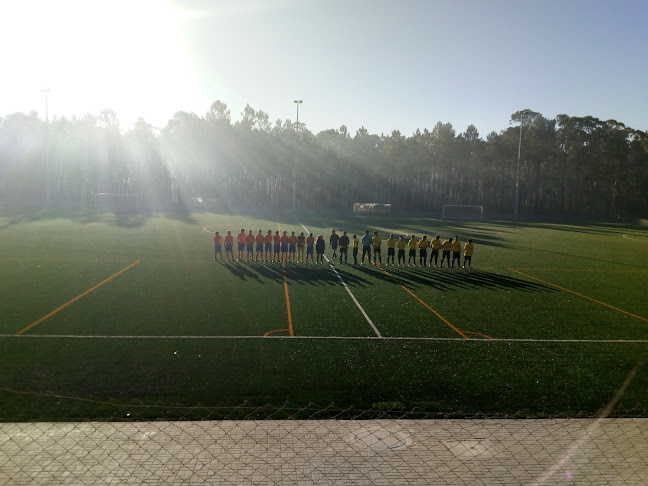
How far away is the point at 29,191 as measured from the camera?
245 ft

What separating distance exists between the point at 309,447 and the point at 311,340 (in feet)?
16.0

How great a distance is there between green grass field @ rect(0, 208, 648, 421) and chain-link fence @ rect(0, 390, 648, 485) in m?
0.17

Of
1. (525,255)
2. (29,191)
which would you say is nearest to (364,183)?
(29,191)

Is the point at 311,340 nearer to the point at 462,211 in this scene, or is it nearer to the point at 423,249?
the point at 423,249

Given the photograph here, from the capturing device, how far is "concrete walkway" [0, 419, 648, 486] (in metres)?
5.50

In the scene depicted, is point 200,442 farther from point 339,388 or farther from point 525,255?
Result: point 525,255

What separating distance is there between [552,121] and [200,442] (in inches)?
3642

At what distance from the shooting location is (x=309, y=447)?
6.16m

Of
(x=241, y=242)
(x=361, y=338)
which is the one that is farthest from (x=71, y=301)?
(x=241, y=242)

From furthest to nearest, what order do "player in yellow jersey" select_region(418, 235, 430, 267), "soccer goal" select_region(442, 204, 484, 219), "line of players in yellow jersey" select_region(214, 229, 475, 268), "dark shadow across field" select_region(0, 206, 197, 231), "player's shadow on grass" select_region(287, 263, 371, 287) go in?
1. "soccer goal" select_region(442, 204, 484, 219)
2. "dark shadow across field" select_region(0, 206, 197, 231)
3. "line of players in yellow jersey" select_region(214, 229, 475, 268)
4. "player in yellow jersey" select_region(418, 235, 430, 267)
5. "player's shadow on grass" select_region(287, 263, 371, 287)

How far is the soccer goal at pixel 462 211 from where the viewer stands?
66.3 m

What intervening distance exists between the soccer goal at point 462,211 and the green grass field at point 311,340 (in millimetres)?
45482

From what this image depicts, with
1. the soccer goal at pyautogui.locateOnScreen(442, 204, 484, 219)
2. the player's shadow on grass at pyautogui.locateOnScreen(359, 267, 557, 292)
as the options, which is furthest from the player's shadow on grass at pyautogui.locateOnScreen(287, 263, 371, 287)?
the soccer goal at pyautogui.locateOnScreen(442, 204, 484, 219)

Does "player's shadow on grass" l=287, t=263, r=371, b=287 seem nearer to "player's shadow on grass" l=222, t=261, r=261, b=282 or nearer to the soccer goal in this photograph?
"player's shadow on grass" l=222, t=261, r=261, b=282
